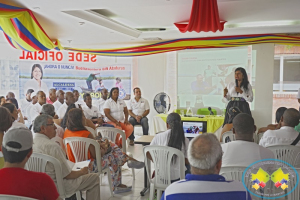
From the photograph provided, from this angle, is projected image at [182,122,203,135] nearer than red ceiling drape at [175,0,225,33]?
No

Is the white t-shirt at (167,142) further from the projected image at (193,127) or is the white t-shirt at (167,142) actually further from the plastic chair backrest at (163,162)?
the projected image at (193,127)

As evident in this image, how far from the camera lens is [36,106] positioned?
20.5 ft

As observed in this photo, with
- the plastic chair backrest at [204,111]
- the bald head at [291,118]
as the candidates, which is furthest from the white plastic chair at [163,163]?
the plastic chair backrest at [204,111]

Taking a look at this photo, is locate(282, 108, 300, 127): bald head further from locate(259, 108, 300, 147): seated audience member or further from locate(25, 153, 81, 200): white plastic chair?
locate(25, 153, 81, 200): white plastic chair

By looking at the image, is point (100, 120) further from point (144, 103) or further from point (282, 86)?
point (282, 86)

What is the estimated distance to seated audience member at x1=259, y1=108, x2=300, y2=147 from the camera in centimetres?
318

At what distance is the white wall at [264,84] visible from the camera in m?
7.34

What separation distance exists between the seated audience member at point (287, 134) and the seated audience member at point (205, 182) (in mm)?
1803

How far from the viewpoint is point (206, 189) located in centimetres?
153

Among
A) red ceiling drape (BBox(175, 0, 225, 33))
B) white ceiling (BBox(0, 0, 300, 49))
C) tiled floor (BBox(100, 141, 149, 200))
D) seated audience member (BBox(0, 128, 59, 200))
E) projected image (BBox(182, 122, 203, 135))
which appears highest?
white ceiling (BBox(0, 0, 300, 49))

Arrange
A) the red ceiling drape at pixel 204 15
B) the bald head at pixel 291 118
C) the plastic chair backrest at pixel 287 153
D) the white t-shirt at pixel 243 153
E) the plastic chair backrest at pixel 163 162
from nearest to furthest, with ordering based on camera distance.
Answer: the white t-shirt at pixel 243 153, the plastic chair backrest at pixel 287 153, the plastic chair backrest at pixel 163 162, the bald head at pixel 291 118, the red ceiling drape at pixel 204 15

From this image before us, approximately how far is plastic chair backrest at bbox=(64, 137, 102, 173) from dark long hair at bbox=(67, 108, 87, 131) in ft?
0.50

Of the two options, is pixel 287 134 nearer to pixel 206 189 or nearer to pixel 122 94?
pixel 206 189

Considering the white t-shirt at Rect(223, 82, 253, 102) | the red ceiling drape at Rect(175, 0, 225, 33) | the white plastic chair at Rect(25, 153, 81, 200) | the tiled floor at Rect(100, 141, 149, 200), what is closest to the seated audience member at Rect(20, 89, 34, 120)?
the tiled floor at Rect(100, 141, 149, 200)
